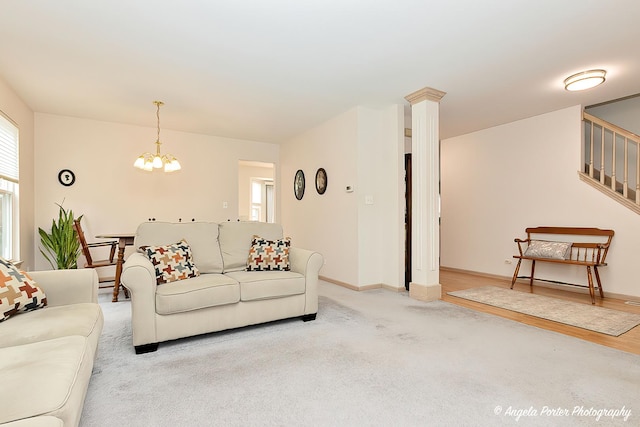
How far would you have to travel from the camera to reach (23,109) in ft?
13.6

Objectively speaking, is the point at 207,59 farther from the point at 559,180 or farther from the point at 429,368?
the point at 559,180

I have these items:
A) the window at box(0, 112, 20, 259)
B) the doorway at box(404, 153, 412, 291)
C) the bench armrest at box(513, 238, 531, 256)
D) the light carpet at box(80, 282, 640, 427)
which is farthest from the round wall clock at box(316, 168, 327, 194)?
the window at box(0, 112, 20, 259)

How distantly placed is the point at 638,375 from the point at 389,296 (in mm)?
2273

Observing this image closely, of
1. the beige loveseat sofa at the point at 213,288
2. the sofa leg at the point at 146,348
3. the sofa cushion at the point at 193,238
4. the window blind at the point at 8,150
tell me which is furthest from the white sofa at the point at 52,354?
the window blind at the point at 8,150

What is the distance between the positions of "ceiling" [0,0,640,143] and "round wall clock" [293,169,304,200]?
1429mm

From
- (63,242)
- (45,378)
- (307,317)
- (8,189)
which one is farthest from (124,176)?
(45,378)

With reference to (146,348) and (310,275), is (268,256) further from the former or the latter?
(146,348)

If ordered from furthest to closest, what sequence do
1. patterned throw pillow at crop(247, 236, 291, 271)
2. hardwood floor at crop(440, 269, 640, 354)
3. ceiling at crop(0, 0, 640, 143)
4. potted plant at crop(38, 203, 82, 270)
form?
1. potted plant at crop(38, 203, 82, 270)
2. patterned throw pillow at crop(247, 236, 291, 271)
3. hardwood floor at crop(440, 269, 640, 354)
4. ceiling at crop(0, 0, 640, 143)

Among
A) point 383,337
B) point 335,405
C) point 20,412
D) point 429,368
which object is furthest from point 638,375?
point 20,412

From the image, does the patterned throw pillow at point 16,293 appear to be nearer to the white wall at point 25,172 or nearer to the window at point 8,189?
the window at point 8,189

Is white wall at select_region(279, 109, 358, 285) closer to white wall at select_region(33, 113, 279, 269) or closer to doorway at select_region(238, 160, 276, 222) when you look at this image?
white wall at select_region(33, 113, 279, 269)

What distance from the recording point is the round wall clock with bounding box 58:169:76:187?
475 centimetres

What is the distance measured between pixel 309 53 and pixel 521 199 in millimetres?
3860

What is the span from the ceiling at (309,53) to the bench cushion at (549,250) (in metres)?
1.79
